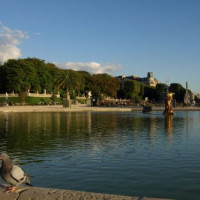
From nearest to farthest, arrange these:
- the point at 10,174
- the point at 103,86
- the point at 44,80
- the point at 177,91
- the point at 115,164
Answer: the point at 10,174 → the point at 115,164 → the point at 44,80 → the point at 103,86 → the point at 177,91

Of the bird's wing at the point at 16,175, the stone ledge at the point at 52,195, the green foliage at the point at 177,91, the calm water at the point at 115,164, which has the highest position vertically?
the green foliage at the point at 177,91

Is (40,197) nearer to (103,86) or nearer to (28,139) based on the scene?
(28,139)

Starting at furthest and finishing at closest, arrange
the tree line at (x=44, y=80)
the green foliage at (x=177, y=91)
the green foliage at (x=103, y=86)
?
the green foliage at (x=177, y=91), the green foliage at (x=103, y=86), the tree line at (x=44, y=80)

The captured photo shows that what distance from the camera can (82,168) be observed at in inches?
482

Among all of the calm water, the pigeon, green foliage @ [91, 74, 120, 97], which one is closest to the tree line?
green foliage @ [91, 74, 120, 97]

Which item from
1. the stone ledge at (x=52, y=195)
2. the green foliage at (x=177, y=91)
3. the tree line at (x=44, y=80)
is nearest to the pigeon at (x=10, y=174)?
the stone ledge at (x=52, y=195)

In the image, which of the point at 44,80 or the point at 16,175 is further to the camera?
the point at 44,80

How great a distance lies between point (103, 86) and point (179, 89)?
64984mm

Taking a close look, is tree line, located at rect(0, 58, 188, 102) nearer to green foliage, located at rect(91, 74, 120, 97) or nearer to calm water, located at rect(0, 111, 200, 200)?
green foliage, located at rect(91, 74, 120, 97)

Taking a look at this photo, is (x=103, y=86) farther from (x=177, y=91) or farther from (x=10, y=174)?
(x=10, y=174)

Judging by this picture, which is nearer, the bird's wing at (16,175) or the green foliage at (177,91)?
the bird's wing at (16,175)

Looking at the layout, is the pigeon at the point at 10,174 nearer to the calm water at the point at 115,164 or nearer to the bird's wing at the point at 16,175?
the bird's wing at the point at 16,175

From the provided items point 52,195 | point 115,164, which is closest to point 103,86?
point 115,164

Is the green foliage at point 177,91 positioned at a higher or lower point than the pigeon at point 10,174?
higher
